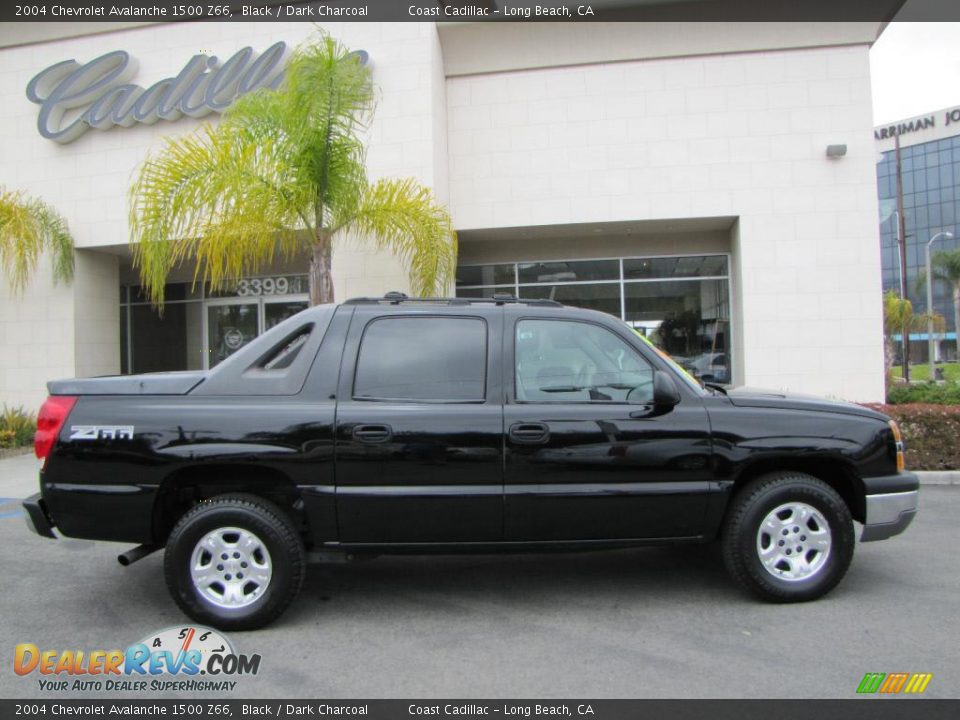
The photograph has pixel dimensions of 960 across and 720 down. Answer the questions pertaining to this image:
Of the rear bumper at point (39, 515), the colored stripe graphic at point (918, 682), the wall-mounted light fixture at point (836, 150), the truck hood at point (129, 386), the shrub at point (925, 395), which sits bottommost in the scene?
the colored stripe graphic at point (918, 682)

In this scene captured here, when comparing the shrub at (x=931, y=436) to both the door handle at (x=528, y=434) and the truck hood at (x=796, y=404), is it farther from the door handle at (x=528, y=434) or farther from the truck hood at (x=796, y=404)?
the door handle at (x=528, y=434)

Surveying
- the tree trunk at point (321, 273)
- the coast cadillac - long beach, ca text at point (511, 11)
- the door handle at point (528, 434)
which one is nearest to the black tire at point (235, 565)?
the door handle at point (528, 434)

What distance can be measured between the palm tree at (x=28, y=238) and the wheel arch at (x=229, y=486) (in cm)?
990

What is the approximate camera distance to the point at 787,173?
11.6m

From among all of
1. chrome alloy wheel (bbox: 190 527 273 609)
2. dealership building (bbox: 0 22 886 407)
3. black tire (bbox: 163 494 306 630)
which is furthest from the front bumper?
dealership building (bbox: 0 22 886 407)

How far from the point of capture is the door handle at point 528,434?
385 centimetres

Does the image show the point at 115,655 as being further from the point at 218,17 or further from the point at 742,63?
the point at 742,63

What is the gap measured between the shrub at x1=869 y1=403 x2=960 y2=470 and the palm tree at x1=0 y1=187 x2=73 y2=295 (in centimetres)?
1346

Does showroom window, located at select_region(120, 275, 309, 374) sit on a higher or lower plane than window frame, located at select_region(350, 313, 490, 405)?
higher

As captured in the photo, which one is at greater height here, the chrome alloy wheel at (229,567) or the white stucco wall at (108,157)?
the white stucco wall at (108,157)

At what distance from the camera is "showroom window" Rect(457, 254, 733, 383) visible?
510 inches

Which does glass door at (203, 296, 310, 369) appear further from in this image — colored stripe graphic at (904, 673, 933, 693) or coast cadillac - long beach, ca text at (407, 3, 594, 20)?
colored stripe graphic at (904, 673, 933, 693)
